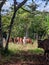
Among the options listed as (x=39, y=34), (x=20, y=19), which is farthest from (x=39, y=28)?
(x=20, y=19)

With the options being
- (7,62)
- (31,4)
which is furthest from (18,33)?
(7,62)

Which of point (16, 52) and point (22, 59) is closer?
point (22, 59)

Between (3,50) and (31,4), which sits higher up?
(31,4)

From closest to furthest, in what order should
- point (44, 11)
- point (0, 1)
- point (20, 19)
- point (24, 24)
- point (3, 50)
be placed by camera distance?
point (0, 1), point (3, 50), point (44, 11), point (20, 19), point (24, 24)

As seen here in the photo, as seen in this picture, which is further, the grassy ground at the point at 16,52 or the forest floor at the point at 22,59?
the grassy ground at the point at 16,52

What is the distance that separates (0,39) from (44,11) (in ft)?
15.2

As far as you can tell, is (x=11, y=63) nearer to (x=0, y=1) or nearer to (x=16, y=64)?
(x=16, y=64)

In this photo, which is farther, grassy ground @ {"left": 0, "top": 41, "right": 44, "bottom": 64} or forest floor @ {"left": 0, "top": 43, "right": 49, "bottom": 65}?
grassy ground @ {"left": 0, "top": 41, "right": 44, "bottom": 64}

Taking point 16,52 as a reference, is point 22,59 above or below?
above

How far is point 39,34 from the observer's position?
35.2 metres

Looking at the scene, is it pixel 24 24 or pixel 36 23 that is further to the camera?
pixel 36 23

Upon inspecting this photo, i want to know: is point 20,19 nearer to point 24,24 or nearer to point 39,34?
point 24,24

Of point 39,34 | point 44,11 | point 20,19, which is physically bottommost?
point 39,34

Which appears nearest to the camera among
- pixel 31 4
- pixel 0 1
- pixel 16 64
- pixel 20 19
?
pixel 16 64
